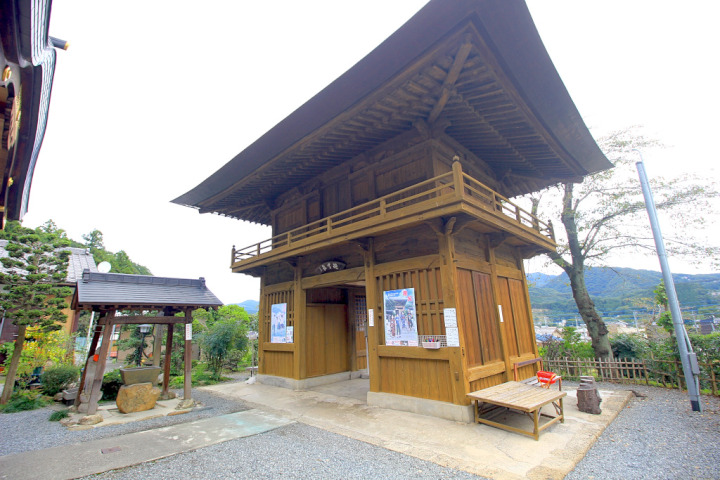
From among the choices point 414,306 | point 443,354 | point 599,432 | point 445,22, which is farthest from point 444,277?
point 445,22

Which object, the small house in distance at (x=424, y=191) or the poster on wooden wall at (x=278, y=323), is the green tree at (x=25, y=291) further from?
the poster on wooden wall at (x=278, y=323)

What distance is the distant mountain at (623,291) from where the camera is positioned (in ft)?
49.9

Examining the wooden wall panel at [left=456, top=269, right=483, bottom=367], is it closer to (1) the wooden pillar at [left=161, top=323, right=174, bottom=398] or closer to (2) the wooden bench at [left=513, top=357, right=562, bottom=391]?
(2) the wooden bench at [left=513, top=357, right=562, bottom=391]

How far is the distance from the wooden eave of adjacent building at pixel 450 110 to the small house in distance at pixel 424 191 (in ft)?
0.11

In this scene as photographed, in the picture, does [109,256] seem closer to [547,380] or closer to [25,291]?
[25,291]

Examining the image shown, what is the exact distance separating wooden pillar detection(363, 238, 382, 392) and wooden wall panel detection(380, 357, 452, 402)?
0.51 ft

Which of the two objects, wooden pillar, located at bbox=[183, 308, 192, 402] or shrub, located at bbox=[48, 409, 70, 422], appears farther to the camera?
wooden pillar, located at bbox=[183, 308, 192, 402]

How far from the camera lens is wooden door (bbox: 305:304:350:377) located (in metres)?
10.5

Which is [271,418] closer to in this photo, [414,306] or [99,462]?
[99,462]

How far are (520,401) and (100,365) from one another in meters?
8.99

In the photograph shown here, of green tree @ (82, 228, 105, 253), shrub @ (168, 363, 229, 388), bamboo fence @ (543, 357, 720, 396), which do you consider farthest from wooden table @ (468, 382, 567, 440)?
green tree @ (82, 228, 105, 253)

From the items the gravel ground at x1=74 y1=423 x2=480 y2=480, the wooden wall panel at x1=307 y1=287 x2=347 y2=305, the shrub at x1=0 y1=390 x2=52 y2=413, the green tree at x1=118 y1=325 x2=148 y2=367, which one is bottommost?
the gravel ground at x1=74 y1=423 x2=480 y2=480

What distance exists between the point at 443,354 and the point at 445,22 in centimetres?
606

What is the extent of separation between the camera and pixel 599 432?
5453mm
